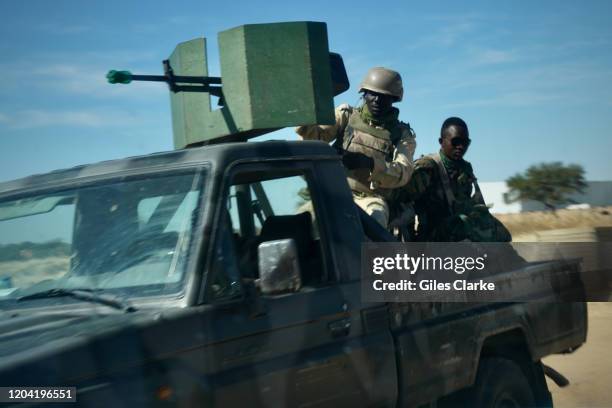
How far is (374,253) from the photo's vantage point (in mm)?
3750

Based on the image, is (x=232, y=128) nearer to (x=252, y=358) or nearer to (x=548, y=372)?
(x=252, y=358)

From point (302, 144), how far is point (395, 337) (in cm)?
102

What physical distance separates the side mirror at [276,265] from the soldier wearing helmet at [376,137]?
2.10 m

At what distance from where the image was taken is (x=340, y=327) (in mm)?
3332

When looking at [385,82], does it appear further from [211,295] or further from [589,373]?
[589,373]

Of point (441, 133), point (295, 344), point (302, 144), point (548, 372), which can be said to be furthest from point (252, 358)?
point (441, 133)

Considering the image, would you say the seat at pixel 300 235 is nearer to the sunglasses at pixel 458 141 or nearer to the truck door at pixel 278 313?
the truck door at pixel 278 313

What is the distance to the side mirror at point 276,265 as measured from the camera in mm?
2881

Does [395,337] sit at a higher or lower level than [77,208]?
lower

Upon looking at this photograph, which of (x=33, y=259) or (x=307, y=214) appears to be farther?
(x=307, y=214)

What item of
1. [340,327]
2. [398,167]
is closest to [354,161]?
[398,167]

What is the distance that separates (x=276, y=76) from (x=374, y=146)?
1.21 m

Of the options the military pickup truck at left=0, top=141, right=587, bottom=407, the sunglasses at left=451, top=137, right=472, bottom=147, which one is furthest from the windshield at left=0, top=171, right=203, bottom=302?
the sunglasses at left=451, top=137, right=472, bottom=147

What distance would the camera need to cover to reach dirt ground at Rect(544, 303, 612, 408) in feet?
21.3
